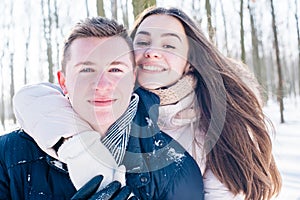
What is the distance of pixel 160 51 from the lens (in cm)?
177

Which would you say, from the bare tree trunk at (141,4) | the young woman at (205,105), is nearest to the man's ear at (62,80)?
the young woman at (205,105)

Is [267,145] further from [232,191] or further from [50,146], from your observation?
[50,146]

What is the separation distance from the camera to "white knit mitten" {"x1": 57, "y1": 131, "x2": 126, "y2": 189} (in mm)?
1212

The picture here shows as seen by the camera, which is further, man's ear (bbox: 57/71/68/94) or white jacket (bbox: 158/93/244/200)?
white jacket (bbox: 158/93/244/200)

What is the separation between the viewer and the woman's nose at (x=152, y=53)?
1.73 meters

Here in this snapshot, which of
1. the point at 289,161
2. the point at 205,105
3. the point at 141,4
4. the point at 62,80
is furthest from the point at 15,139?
→ the point at 289,161

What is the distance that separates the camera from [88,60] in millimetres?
1301

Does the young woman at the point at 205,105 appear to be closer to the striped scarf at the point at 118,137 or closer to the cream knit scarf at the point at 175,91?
the cream knit scarf at the point at 175,91

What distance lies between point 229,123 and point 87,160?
0.90m

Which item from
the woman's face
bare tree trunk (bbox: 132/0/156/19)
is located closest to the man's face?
the woman's face

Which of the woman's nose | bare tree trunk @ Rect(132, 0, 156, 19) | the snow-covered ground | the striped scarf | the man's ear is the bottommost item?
the snow-covered ground

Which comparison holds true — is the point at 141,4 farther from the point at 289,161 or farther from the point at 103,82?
the point at 289,161

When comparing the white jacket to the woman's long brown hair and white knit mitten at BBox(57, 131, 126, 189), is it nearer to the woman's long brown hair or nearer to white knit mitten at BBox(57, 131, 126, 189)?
the woman's long brown hair

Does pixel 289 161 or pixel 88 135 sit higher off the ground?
pixel 88 135
